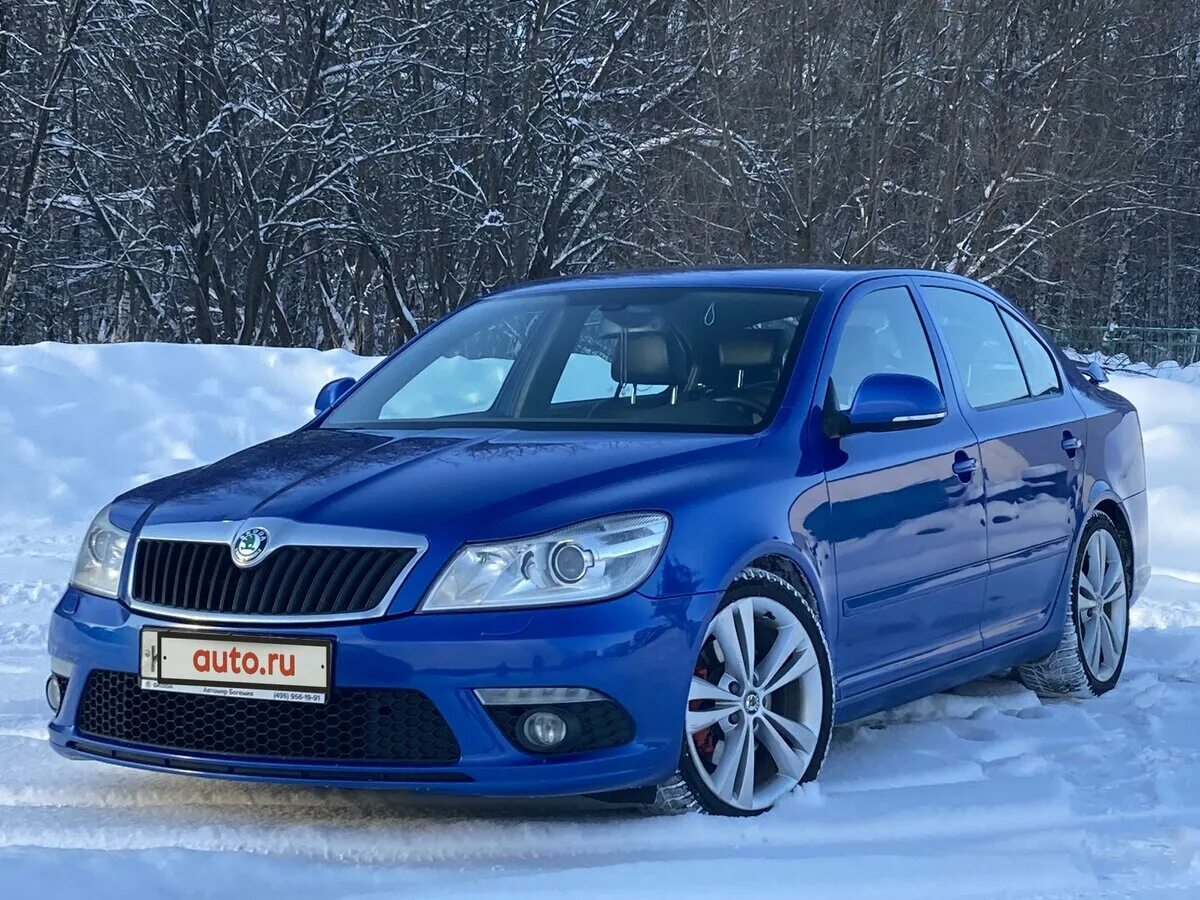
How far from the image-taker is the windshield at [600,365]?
5059 mm

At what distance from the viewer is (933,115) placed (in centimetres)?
2353

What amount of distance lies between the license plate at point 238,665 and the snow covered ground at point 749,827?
1.11 feet

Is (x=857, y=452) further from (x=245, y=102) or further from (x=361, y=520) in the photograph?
(x=245, y=102)

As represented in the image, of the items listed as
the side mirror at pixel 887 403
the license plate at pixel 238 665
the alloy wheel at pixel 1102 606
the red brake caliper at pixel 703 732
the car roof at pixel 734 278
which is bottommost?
the alloy wheel at pixel 1102 606

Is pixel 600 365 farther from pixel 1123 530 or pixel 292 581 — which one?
pixel 1123 530

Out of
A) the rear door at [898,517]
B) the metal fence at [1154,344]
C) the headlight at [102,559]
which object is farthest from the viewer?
the metal fence at [1154,344]

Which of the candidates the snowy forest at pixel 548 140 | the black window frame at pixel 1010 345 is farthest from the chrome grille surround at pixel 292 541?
the snowy forest at pixel 548 140

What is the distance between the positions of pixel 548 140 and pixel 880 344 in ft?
69.7

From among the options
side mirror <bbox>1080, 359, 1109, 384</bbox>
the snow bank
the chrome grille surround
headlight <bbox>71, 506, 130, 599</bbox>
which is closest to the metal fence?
the snow bank

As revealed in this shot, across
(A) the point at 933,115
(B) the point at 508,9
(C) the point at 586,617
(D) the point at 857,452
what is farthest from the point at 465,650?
(B) the point at 508,9

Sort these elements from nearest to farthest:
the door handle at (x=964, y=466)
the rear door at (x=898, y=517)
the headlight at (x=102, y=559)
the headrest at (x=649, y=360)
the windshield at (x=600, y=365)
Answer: the headlight at (x=102, y=559), the rear door at (x=898, y=517), the windshield at (x=600, y=365), the headrest at (x=649, y=360), the door handle at (x=964, y=466)

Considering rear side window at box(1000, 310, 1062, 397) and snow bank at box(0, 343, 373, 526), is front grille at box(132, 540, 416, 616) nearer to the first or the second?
rear side window at box(1000, 310, 1062, 397)

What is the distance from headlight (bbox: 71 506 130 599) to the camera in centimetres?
446

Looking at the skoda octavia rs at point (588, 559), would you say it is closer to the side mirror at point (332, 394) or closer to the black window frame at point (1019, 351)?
the side mirror at point (332, 394)
